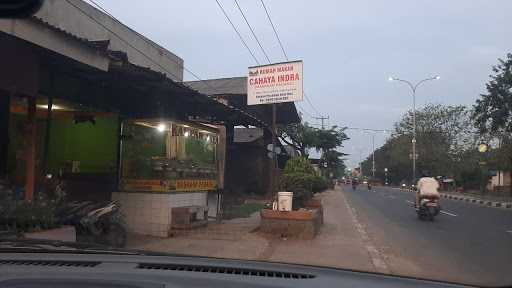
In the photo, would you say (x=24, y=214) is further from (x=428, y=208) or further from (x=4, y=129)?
(x=428, y=208)

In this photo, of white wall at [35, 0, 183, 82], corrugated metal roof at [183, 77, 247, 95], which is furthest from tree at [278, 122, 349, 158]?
white wall at [35, 0, 183, 82]

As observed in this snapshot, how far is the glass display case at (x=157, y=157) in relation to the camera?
1142 centimetres

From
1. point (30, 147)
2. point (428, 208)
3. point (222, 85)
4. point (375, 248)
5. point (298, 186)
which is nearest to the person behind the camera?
point (30, 147)

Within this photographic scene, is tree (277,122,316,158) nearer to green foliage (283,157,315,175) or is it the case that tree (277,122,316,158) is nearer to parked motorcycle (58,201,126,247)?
green foliage (283,157,315,175)

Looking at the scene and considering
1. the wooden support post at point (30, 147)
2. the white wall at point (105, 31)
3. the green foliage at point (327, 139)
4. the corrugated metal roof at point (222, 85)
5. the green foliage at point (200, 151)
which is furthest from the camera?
the green foliage at point (327, 139)

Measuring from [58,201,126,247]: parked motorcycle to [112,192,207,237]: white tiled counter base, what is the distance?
141 cm

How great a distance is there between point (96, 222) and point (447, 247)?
6762mm

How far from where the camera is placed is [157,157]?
38.4ft

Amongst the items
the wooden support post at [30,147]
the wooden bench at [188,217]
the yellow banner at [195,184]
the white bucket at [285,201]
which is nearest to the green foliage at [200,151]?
the yellow banner at [195,184]

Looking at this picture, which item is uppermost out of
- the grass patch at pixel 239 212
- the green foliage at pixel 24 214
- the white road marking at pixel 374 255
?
the green foliage at pixel 24 214

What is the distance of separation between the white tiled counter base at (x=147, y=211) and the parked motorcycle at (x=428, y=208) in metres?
9.04

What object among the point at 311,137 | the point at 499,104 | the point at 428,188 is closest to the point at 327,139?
the point at 311,137

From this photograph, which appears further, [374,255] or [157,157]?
[157,157]

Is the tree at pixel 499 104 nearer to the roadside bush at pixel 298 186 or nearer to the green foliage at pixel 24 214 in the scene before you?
the roadside bush at pixel 298 186
